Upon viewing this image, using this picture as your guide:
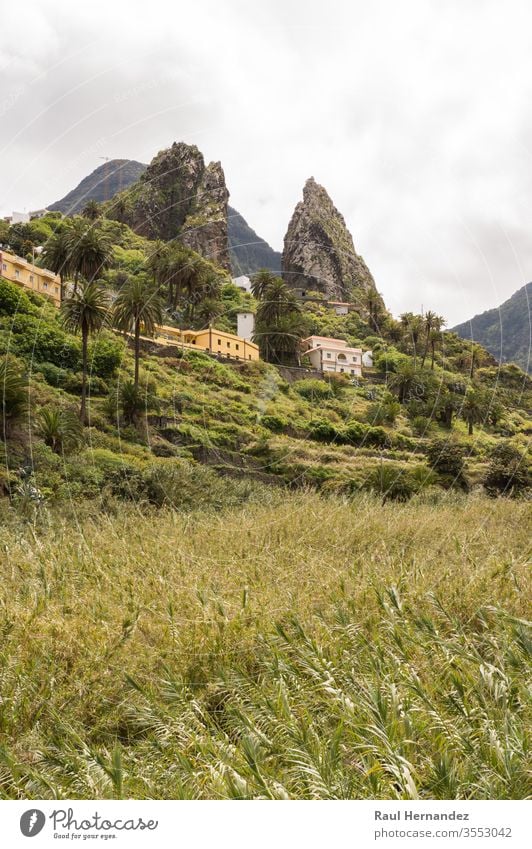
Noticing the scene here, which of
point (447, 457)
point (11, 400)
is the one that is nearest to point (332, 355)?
point (11, 400)

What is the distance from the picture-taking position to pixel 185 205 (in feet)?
50.9

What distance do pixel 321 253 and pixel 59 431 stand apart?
357 inches

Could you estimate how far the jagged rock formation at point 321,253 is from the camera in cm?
1112

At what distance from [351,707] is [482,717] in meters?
0.82

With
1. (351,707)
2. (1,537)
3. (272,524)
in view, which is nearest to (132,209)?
(1,537)

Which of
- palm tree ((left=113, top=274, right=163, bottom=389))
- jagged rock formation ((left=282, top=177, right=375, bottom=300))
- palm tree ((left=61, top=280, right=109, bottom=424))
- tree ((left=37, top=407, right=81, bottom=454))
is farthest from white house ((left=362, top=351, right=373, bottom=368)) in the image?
tree ((left=37, top=407, right=81, bottom=454))

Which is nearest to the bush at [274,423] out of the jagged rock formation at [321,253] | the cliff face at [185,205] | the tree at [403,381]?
the tree at [403,381]

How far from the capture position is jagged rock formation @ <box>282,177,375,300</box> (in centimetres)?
1112

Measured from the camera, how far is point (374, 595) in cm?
562

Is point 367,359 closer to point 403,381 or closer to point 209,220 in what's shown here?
point 403,381

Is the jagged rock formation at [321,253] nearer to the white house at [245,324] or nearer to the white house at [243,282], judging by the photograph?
the white house at [243,282]

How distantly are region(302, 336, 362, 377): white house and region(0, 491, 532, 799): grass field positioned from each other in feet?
20.8

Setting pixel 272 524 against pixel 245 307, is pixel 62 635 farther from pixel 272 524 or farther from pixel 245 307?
pixel 245 307

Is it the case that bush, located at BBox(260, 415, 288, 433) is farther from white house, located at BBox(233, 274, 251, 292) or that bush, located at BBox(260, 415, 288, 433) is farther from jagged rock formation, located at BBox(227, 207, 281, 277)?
jagged rock formation, located at BBox(227, 207, 281, 277)
